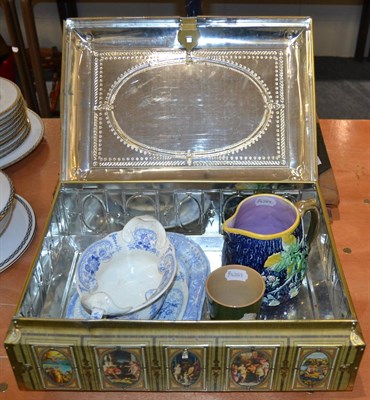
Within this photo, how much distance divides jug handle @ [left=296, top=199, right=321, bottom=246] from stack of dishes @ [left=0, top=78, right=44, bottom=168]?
0.57 metres

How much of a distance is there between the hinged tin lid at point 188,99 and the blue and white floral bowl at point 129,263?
11cm

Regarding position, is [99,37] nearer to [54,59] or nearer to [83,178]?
[83,178]

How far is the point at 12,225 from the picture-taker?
0.98 m

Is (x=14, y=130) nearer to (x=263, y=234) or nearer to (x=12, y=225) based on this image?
(x=12, y=225)

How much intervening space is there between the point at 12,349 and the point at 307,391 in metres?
0.36

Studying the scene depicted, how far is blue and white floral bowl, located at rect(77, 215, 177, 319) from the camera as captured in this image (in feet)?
2.65

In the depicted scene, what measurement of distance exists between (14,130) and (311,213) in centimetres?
61

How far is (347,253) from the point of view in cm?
94

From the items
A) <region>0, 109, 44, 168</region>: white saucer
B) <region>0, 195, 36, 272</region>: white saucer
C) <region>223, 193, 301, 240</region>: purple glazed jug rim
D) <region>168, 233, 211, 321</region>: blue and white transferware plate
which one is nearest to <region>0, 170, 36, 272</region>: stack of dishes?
<region>0, 195, 36, 272</region>: white saucer

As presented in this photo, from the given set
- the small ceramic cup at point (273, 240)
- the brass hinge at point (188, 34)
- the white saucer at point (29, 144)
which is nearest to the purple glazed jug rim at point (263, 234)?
the small ceramic cup at point (273, 240)

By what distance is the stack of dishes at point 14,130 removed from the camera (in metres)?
1.11

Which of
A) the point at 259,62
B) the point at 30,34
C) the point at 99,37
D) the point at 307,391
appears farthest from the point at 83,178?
the point at 30,34

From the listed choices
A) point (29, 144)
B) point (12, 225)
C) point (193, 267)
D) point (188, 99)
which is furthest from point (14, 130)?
point (193, 267)

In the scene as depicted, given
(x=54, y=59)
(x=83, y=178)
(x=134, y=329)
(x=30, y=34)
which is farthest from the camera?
(x=54, y=59)
